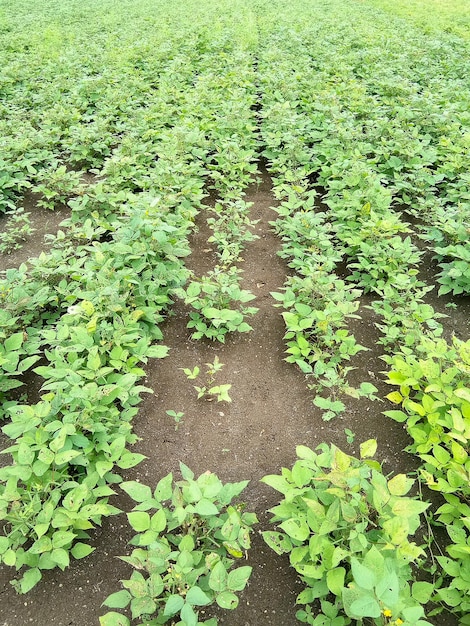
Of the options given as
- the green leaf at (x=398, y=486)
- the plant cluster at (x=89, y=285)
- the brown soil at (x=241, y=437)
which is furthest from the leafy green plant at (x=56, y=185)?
the green leaf at (x=398, y=486)

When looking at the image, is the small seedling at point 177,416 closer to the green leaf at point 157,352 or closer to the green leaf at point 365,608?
the green leaf at point 157,352

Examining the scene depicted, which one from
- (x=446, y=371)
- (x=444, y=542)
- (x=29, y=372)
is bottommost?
(x=444, y=542)

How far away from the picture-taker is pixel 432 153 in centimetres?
488

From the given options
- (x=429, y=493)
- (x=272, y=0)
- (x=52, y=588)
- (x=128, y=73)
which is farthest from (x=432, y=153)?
(x=272, y=0)

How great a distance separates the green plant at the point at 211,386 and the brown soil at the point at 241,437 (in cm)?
6

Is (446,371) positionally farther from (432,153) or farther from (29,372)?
(432,153)

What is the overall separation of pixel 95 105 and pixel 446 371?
698 cm

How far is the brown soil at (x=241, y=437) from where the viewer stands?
1.90m

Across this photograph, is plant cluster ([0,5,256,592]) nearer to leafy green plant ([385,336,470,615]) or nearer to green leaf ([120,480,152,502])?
green leaf ([120,480,152,502])

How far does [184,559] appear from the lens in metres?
1.65

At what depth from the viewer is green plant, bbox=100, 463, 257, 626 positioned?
5.21 ft

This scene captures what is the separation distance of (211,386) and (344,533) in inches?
54.1

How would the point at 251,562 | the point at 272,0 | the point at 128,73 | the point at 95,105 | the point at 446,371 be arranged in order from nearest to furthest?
the point at 251,562, the point at 446,371, the point at 95,105, the point at 128,73, the point at 272,0

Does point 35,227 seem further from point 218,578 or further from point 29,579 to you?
point 218,578
